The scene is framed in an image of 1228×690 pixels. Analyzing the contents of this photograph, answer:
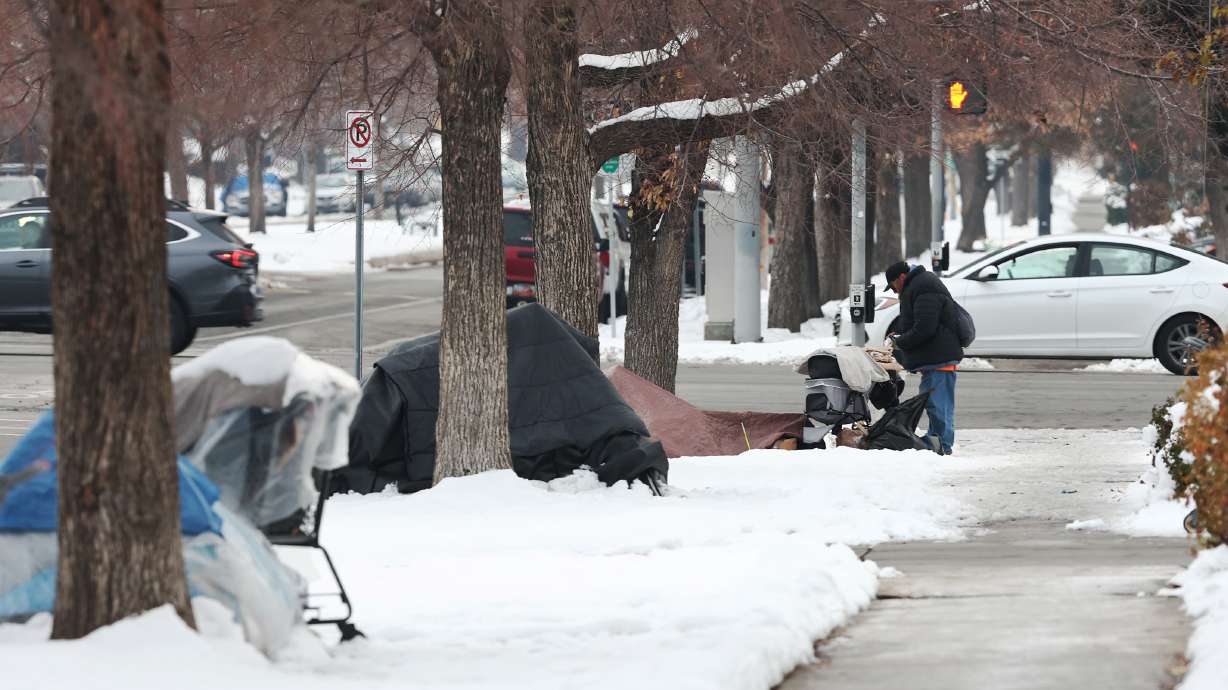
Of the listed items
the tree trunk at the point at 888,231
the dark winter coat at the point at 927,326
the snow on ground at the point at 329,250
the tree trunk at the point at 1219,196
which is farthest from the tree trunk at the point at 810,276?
the snow on ground at the point at 329,250

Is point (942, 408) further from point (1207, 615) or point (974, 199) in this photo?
point (974, 199)

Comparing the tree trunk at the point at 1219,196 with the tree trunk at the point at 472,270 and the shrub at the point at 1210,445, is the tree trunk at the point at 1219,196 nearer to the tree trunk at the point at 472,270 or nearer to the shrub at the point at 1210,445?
the tree trunk at the point at 472,270

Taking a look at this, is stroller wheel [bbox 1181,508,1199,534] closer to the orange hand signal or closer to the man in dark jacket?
the man in dark jacket

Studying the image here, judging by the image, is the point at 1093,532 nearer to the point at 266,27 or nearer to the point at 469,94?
the point at 469,94

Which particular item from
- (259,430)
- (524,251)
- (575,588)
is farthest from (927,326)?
(524,251)

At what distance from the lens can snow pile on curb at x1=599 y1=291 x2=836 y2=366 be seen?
2202 cm

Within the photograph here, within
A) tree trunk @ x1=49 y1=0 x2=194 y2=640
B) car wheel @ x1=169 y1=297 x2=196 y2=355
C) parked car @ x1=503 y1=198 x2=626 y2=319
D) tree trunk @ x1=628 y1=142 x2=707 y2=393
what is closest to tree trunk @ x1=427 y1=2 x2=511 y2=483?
tree trunk @ x1=49 y1=0 x2=194 y2=640

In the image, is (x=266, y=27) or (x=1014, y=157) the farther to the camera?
(x=1014, y=157)

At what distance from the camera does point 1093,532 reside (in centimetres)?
883

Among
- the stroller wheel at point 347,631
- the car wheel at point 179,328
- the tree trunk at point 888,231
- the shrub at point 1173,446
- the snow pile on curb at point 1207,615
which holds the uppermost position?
the tree trunk at point 888,231

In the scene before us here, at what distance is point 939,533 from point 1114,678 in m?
3.39

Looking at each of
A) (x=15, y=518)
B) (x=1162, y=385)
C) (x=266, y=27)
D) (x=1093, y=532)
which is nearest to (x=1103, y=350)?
(x=1162, y=385)

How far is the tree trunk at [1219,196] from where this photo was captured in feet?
62.9

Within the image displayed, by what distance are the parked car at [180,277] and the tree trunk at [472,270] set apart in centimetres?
969
